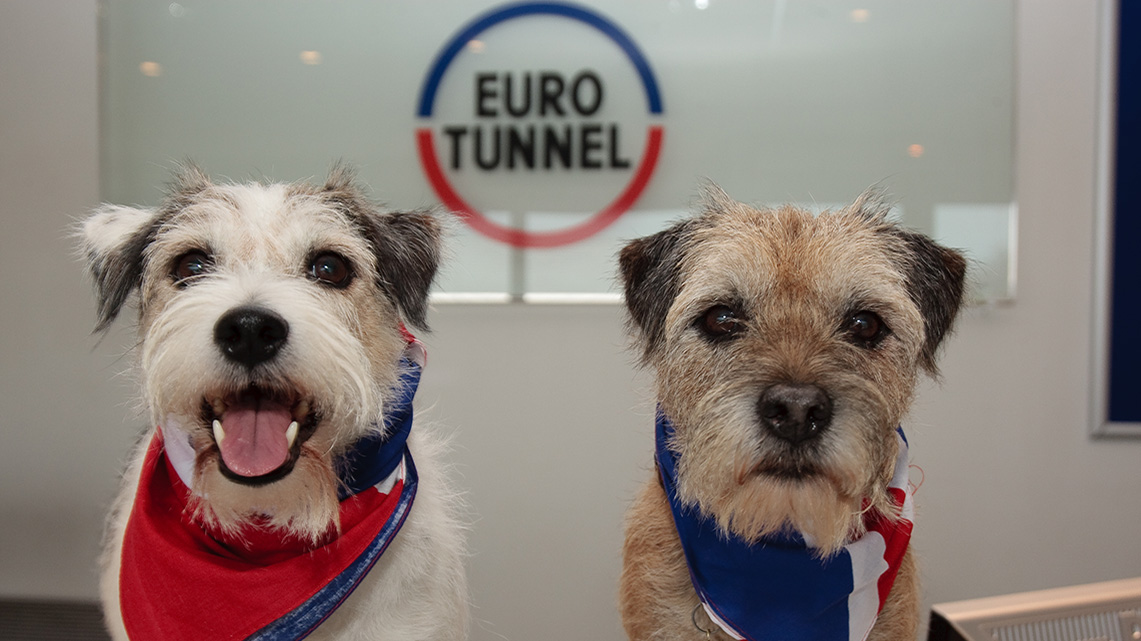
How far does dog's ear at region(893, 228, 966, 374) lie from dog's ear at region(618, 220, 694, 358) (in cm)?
48

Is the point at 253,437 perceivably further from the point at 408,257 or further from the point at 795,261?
the point at 795,261

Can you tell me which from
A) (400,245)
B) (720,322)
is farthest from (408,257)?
(720,322)

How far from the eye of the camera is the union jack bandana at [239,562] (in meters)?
1.59

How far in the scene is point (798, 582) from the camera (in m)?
1.64

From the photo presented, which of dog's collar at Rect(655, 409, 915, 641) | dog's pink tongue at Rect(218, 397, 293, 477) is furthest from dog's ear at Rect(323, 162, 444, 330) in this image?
dog's collar at Rect(655, 409, 915, 641)

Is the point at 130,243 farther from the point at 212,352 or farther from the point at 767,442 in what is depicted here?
the point at 767,442

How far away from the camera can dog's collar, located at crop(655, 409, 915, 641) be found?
1630 mm

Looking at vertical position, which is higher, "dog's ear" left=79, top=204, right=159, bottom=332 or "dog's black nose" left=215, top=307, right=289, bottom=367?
"dog's ear" left=79, top=204, right=159, bottom=332

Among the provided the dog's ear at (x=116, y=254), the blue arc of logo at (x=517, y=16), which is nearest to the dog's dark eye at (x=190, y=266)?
the dog's ear at (x=116, y=254)

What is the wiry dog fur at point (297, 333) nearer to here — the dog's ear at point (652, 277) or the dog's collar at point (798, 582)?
the dog's ear at point (652, 277)

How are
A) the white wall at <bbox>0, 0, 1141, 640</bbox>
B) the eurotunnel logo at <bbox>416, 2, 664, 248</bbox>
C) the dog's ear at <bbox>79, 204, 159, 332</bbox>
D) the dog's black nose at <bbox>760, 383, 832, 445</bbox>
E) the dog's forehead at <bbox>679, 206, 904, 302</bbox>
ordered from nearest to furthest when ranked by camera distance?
1. the dog's black nose at <bbox>760, 383, 832, 445</bbox>
2. the dog's forehead at <bbox>679, 206, 904, 302</bbox>
3. the dog's ear at <bbox>79, 204, 159, 332</bbox>
4. the white wall at <bbox>0, 0, 1141, 640</bbox>
5. the eurotunnel logo at <bbox>416, 2, 664, 248</bbox>

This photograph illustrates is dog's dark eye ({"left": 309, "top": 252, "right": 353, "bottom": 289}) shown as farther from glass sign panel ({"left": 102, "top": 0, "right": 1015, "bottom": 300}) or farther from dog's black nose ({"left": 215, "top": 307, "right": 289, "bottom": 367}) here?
glass sign panel ({"left": 102, "top": 0, "right": 1015, "bottom": 300})

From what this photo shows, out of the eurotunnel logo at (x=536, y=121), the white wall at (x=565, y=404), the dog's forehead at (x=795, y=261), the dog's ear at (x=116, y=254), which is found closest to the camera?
the dog's forehead at (x=795, y=261)

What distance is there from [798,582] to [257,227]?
1.34m
